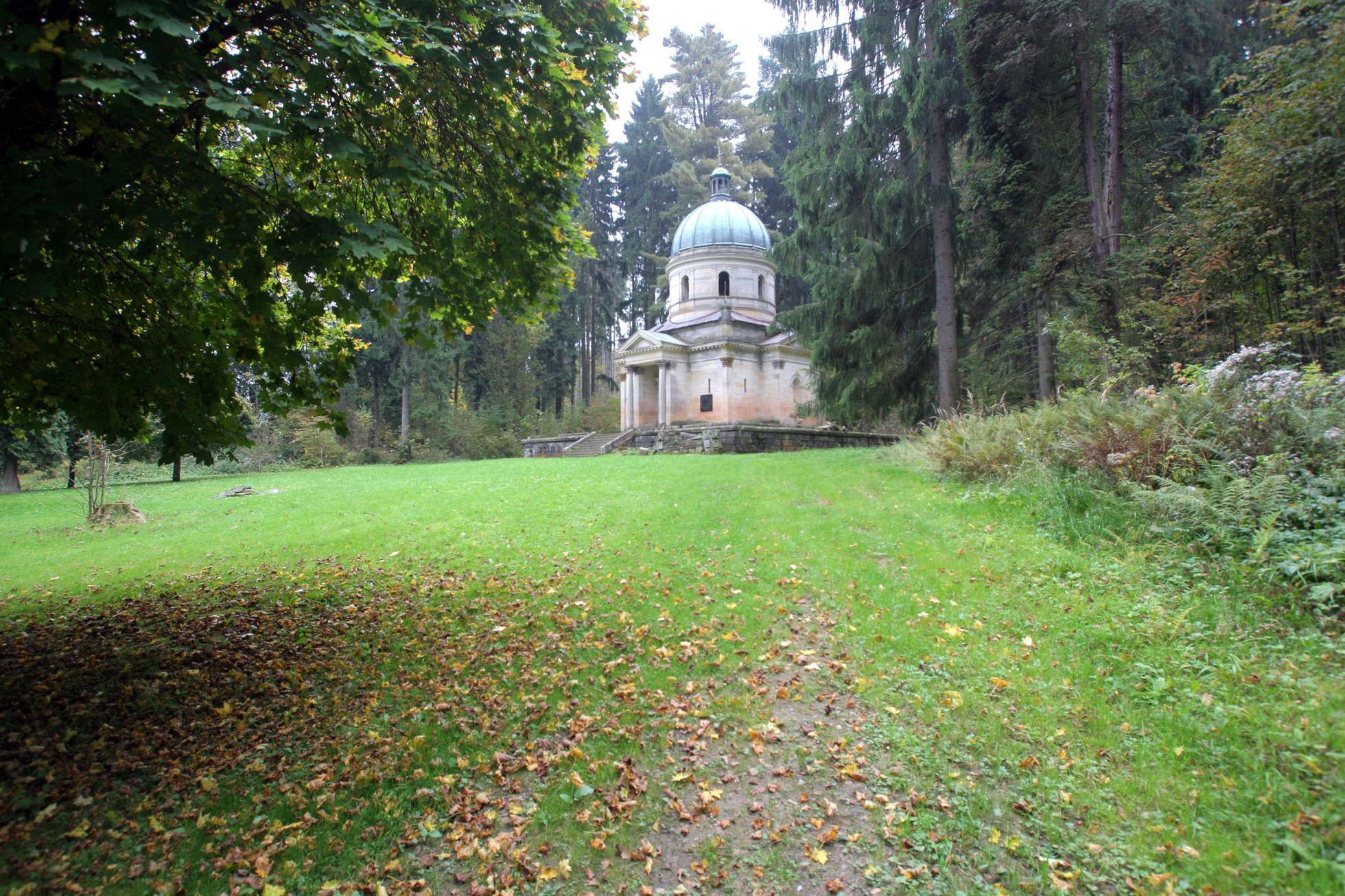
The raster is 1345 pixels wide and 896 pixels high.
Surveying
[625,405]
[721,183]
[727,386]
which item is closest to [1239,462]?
[727,386]

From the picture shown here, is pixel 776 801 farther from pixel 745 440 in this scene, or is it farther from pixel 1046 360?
pixel 745 440

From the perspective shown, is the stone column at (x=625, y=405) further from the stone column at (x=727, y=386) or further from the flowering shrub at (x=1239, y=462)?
the flowering shrub at (x=1239, y=462)

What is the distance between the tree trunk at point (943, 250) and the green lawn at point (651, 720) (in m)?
9.72

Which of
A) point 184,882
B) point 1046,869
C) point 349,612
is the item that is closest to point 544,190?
point 349,612

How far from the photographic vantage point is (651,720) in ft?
13.1

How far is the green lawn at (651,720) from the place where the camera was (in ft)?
A: 9.13

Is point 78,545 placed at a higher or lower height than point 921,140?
lower

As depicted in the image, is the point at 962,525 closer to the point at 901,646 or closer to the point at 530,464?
the point at 901,646

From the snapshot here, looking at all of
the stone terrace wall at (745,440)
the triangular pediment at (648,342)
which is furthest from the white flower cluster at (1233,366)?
the triangular pediment at (648,342)

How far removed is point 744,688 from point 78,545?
11.6 metres

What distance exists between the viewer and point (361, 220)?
3699 mm

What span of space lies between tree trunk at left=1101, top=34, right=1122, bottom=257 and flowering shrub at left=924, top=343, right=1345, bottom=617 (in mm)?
5190

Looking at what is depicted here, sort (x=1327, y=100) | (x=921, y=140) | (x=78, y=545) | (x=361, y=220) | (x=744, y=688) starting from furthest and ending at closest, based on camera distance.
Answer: (x=921, y=140)
(x=78, y=545)
(x=1327, y=100)
(x=744, y=688)
(x=361, y=220)

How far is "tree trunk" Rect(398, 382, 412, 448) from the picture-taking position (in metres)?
32.6
